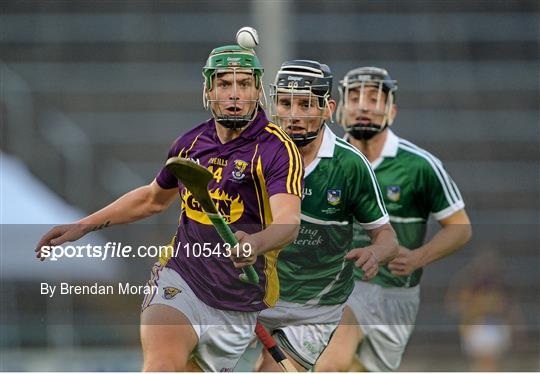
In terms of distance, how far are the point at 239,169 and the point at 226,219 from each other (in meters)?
0.17

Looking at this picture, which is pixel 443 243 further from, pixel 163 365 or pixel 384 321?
pixel 163 365

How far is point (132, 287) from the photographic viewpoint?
5.41 meters

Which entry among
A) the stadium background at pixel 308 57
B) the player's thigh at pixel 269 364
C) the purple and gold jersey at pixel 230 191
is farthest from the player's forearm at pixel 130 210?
the stadium background at pixel 308 57

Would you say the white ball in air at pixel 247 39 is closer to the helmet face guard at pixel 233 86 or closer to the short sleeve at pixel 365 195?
the helmet face guard at pixel 233 86

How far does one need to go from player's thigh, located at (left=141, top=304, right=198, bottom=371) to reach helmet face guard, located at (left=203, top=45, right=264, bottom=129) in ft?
2.15

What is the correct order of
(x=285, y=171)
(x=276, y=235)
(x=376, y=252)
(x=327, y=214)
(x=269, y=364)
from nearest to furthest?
(x=276, y=235) < (x=285, y=171) < (x=376, y=252) < (x=327, y=214) < (x=269, y=364)

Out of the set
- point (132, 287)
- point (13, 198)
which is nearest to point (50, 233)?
point (132, 287)

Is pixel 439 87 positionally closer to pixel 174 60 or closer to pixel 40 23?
pixel 174 60

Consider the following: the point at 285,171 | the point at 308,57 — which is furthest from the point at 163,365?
the point at 308,57

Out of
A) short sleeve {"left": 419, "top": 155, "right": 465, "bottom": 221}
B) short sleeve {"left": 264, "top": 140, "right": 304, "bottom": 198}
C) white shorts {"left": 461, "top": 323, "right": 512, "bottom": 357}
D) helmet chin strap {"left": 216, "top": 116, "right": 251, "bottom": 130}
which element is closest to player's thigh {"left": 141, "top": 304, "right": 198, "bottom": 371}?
short sleeve {"left": 264, "top": 140, "right": 304, "bottom": 198}

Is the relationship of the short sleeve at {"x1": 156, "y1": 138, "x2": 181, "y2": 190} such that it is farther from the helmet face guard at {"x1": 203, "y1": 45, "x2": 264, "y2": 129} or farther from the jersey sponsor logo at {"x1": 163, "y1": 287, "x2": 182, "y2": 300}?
the jersey sponsor logo at {"x1": 163, "y1": 287, "x2": 182, "y2": 300}

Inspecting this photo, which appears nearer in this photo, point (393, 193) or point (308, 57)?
point (393, 193)

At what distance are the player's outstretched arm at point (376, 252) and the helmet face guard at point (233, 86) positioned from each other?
64cm

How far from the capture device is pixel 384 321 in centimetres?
538
